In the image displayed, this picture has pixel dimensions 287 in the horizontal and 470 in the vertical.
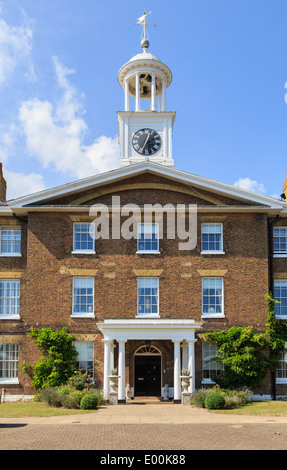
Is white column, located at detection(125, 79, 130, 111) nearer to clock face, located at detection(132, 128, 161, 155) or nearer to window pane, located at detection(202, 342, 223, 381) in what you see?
clock face, located at detection(132, 128, 161, 155)

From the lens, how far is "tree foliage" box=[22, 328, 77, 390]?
99.8 ft

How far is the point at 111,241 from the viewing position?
32.6m

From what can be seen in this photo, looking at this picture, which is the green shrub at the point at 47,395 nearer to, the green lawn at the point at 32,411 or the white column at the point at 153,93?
the green lawn at the point at 32,411

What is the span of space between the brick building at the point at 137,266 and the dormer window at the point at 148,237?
6 centimetres

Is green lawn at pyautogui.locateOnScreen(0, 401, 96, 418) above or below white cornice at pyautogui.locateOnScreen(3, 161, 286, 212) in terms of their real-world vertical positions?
below

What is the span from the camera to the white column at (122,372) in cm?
2920

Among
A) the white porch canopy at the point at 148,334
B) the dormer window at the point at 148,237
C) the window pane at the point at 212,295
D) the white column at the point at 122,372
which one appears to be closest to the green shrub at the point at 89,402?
the white column at the point at 122,372

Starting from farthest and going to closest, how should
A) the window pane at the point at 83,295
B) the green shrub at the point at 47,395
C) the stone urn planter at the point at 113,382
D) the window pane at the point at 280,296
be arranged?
the window pane at the point at 280,296, the window pane at the point at 83,295, the stone urn planter at the point at 113,382, the green shrub at the point at 47,395

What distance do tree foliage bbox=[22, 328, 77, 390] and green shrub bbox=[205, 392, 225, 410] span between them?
318 inches

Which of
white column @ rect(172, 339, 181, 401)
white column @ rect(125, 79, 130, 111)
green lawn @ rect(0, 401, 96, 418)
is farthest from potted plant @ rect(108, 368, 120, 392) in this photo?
white column @ rect(125, 79, 130, 111)

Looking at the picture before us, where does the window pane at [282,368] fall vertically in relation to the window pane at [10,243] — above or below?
below

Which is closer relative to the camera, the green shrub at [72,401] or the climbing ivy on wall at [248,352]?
the green shrub at [72,401]

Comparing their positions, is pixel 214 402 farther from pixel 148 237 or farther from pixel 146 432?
pixel 148 237
